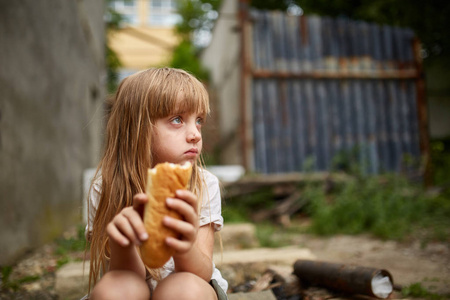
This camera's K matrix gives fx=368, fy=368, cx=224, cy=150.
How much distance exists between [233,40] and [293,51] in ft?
7.18

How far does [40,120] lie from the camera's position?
3.47 metres

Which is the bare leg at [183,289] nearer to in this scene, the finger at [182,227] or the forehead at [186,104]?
the finger at [182,227]

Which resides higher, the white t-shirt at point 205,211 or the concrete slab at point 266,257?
the white t-shirt at point 205,211

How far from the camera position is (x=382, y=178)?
19.9 ft

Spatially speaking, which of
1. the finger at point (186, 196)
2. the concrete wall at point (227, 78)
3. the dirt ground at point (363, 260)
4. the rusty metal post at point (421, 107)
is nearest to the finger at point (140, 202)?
the finger at point (186, 196)

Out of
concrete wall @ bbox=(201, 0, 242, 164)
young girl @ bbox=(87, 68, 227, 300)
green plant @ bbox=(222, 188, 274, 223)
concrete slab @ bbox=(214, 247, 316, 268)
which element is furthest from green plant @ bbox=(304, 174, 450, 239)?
young girl @ bbox=(87, 68, 227, 300)

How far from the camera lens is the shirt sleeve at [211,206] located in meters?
1.50

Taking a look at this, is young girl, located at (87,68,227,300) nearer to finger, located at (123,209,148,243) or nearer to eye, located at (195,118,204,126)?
eye, located at (195,118,204,126)

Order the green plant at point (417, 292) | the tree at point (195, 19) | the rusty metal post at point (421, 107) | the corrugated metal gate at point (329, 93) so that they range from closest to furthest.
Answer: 1. the green plant at point (417, 292)
2. the corrugated metal gate at point (329, 93)
3. the rusty metal post at point (421, 107)
4. the tree at point (195, 19)

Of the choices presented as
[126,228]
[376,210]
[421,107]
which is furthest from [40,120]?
[421,107]

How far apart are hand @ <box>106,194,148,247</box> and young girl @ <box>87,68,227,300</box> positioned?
0.44 feet

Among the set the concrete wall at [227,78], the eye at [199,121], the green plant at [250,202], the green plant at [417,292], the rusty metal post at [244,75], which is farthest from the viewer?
the concrete wall at [227,78]

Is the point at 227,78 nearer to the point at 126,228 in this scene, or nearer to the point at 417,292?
the point at 417,292

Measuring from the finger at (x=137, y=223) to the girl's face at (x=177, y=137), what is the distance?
0.34 m
